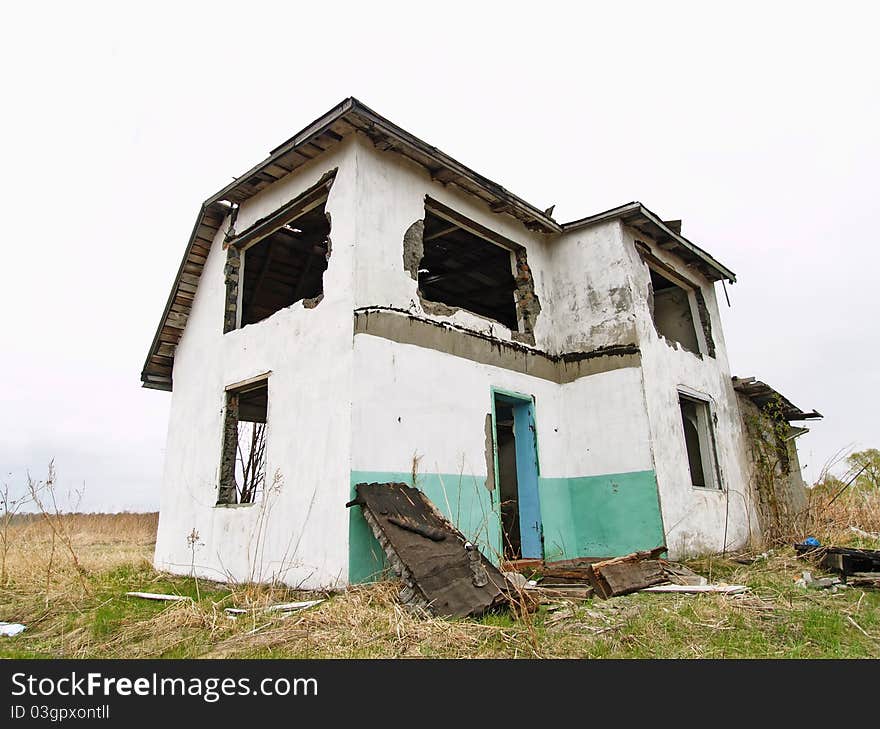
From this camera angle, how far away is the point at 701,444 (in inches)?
434

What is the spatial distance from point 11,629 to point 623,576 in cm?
602

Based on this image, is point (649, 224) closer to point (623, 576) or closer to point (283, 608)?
point (623, 576)

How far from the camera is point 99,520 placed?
19375mm

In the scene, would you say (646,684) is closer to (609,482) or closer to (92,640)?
(92,640)

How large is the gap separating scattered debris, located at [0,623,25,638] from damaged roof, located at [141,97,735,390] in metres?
6.04

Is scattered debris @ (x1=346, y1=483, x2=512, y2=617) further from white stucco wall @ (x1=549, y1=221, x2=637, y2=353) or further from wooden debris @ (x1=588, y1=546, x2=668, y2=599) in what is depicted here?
white stucco wall @ (x1=549, y1=221, x2=637, y2=353)

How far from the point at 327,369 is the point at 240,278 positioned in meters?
3.59

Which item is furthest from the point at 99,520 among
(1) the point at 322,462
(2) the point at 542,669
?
(2) the point at 542,669

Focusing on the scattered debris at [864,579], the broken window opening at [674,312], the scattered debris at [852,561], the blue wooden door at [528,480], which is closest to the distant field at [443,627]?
the scattered debris at [864,579]

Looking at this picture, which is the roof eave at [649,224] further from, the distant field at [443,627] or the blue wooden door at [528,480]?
the distant field at [443,627]

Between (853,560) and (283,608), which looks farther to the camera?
(853,560)

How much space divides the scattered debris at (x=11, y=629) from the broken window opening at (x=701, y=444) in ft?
30.6

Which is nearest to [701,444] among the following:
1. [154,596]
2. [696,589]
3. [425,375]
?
[696,589]

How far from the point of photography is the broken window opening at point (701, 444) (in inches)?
420
